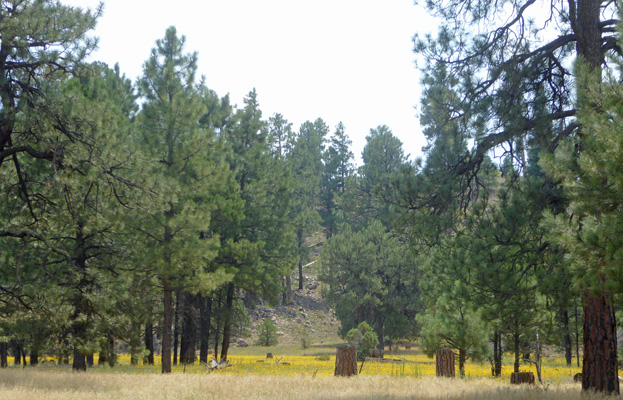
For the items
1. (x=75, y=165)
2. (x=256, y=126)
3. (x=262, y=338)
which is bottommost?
(x=262, y=338)

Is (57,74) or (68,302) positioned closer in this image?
(57,74)

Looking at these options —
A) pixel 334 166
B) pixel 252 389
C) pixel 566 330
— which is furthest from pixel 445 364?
pixel 334 166

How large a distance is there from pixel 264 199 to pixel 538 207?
1955 cm

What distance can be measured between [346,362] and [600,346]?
7035 mm

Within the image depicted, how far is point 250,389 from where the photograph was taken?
1120cm

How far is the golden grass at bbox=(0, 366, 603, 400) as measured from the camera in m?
9.88

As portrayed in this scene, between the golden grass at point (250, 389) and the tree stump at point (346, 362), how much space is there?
136 centimetres

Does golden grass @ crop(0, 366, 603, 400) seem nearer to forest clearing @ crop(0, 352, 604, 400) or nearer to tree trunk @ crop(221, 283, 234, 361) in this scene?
forest clearing @ crop(0, 352, 604, 400)

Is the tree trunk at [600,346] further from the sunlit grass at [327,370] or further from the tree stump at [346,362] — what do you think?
the tree stump at [346,362]

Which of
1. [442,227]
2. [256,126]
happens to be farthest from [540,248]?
[256,126]

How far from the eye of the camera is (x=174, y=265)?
17469 millimetres

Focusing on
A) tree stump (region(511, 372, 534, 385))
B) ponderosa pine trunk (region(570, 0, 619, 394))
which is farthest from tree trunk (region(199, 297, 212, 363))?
ponderosa pine trunk (region(570, 0, 619, 394))

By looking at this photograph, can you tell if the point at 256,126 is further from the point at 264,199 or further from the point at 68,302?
the point at 68,302

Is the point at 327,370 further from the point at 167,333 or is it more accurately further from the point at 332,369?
the point at 167,333
